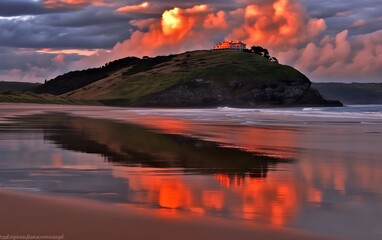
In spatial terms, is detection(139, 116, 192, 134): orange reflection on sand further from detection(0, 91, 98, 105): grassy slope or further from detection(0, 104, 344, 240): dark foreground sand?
detection(0, 91, 98, 105): grassy slope

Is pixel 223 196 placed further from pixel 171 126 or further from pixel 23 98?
pixel 23 98

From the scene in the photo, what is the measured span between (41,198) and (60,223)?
225 cm

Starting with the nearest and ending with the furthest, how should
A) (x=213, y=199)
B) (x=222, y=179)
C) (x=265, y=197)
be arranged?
(x=213, y=199), (x=265, y=197), (x=222, y=179)

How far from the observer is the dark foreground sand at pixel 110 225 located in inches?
302

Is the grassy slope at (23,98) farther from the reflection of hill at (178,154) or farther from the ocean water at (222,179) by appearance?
the ocean water at (222,179)

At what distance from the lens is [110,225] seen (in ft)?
26.9

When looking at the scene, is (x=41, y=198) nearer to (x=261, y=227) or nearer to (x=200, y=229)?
(x=200, y=229)

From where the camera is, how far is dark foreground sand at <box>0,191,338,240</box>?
7.67 metres

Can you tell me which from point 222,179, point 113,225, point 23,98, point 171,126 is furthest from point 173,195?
point 23,98

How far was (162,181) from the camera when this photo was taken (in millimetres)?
12828

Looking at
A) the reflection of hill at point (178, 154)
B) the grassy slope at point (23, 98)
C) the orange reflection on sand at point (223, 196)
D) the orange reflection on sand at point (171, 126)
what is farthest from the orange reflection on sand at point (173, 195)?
the grassy slope at point (23, 98)

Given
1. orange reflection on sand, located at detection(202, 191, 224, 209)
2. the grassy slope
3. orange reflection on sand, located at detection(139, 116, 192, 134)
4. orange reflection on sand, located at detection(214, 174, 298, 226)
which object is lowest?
orange reflection on sand, located at detection(202, 191, 224, 209)

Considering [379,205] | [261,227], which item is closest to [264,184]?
[379,205]

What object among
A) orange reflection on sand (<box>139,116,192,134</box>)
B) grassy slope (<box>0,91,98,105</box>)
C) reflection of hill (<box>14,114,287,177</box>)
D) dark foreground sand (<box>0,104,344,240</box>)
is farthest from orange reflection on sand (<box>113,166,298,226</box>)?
grassy slope (<box>0,91,98,105</box>)
